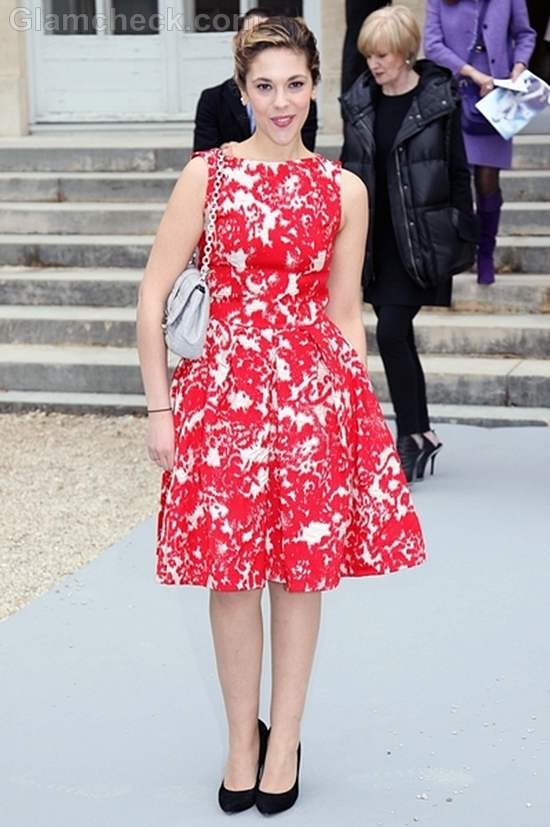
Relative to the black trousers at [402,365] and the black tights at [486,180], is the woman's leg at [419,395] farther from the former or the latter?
the black tights at [486,180]

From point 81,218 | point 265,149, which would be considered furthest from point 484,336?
point 265,149

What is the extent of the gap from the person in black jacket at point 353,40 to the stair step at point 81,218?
171 cm

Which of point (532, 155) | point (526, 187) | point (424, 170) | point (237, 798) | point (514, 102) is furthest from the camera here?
point (532, 155)

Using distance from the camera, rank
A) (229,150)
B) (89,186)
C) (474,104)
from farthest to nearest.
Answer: (89,186) → (474,104) → (229,150)

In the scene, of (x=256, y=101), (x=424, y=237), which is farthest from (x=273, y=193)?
(x=424, y=237)

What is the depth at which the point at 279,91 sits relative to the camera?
3412 millimetres

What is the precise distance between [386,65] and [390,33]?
4.8 inches

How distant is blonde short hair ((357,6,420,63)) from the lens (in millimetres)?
5988

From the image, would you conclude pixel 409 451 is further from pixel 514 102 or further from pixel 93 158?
pixel 93 158

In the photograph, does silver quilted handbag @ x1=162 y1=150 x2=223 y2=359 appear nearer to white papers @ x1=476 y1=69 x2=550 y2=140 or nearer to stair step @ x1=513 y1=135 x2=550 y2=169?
white papers @ x1=476 y1=69 x2=550 y2=140

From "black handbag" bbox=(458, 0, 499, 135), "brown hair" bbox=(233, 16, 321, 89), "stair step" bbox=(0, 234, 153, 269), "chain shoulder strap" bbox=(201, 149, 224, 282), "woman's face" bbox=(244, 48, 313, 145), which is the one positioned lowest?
"stair step" bbox=(0, 234, 153, 269)

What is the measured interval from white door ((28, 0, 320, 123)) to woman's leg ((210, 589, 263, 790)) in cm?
929

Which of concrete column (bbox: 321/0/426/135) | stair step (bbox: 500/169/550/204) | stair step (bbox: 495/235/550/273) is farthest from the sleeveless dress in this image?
concrete column (bbox: 321/0/426/135)

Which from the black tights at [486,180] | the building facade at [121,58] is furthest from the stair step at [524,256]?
the building facade at [121,58]
